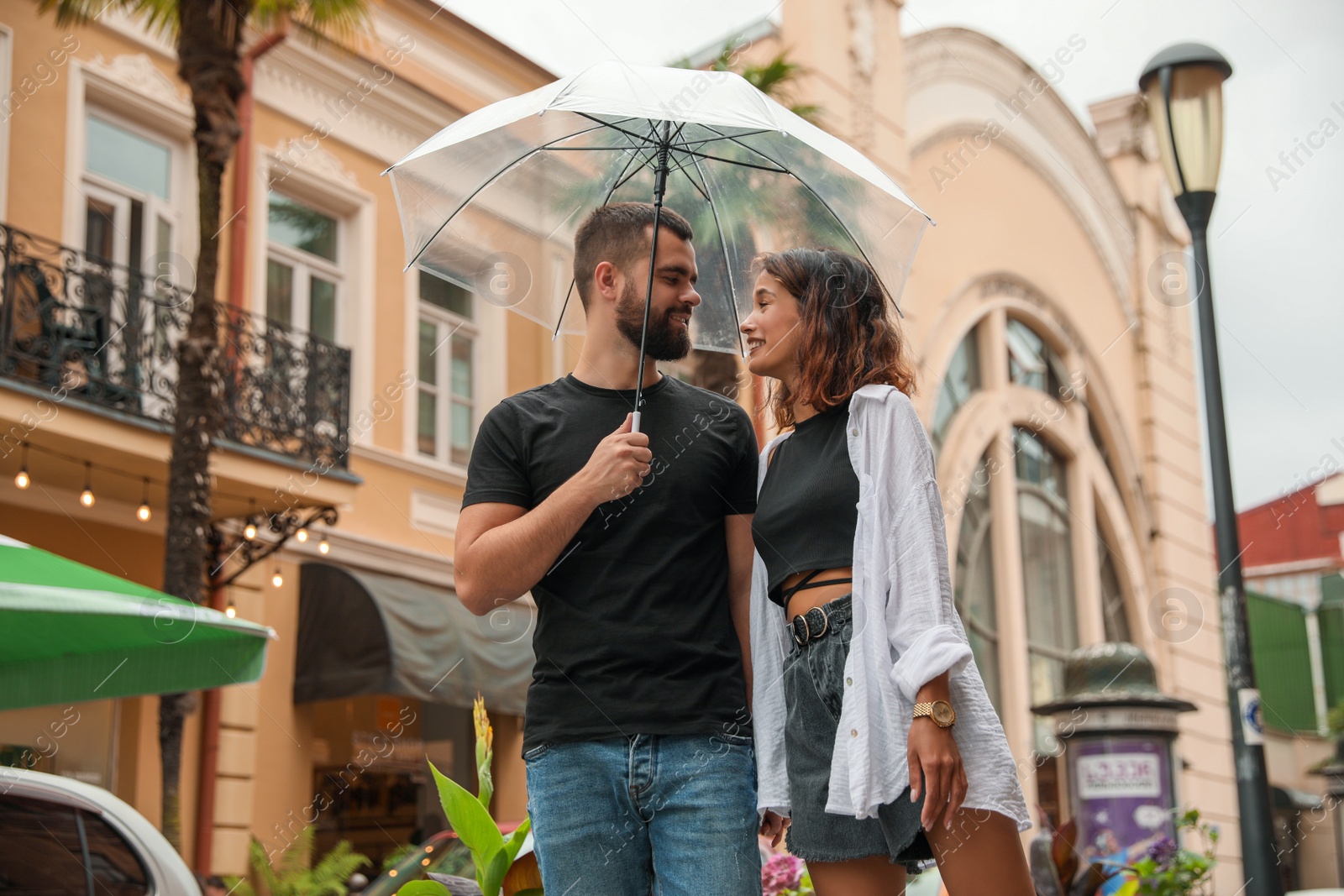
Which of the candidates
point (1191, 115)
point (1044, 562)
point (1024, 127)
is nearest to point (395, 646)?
point (1191, 115)

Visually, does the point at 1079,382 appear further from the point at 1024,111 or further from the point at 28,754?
the point at 28,754

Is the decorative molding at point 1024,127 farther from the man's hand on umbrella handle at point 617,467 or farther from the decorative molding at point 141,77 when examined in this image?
the man's hand on umbrella handle at point 617,467

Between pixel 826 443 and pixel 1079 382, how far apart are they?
71.4 feet

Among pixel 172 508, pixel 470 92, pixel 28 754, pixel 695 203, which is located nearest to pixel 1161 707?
pixel 695 203

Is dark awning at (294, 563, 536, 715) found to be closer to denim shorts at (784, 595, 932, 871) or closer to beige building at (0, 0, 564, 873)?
beige building at (0, 0, 564, 873)

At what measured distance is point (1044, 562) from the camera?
74.7 ft

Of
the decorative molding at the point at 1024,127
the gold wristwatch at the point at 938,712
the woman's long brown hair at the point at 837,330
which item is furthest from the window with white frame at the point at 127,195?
the decorative molding at the point at 1024,127

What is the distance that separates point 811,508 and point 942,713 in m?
0.54

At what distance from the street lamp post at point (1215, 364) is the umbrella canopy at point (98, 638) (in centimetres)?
438

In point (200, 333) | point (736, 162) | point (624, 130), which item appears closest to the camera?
point (624, 130)

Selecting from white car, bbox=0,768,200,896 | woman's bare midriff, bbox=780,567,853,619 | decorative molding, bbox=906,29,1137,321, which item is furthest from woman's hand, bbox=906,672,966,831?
decorative molding, bbox=906,29,1137,321

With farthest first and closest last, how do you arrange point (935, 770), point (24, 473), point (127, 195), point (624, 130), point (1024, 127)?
point (1024, 127) → point (127, 195) → point (24, 473) → point (624, 130) → point (935, 770)

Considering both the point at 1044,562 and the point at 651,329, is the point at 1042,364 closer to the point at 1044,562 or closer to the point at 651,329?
the point at 1044,562

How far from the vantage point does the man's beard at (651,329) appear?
10.6 ft
